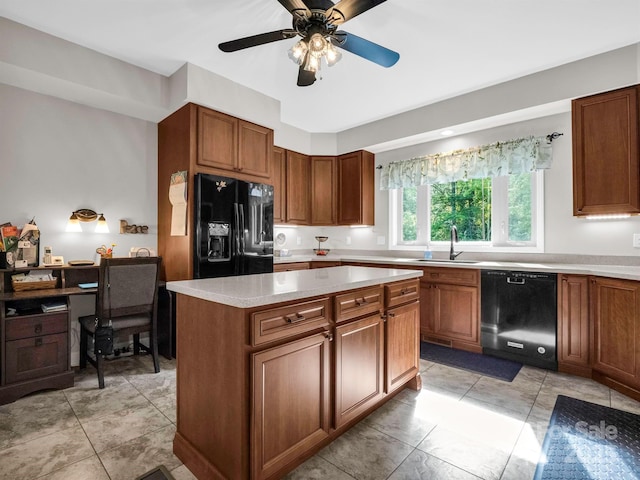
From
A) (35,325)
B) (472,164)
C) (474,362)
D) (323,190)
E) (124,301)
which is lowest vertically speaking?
(474,362)

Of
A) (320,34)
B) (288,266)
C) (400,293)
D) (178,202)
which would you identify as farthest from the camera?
(288,266)

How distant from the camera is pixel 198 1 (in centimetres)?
221

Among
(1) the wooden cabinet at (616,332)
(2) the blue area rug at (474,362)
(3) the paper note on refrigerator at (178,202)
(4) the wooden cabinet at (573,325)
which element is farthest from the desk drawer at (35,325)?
(1) the wooden cabinet at (616,332)

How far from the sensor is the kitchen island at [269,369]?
1322mm

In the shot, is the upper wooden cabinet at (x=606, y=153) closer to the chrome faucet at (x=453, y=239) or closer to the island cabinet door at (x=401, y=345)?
the chrome faucet at (x=453, y=239)

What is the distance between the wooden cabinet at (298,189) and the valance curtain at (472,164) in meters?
1.14

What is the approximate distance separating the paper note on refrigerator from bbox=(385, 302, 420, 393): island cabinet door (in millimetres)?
2131

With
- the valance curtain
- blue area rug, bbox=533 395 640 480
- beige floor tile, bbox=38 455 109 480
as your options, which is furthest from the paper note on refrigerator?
blue area rug, bbox=533 395 640 480

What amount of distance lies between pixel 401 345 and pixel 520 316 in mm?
1489

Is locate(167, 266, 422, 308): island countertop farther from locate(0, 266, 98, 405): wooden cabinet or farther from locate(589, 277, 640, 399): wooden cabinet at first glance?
locate(589, 277, 640, 399): wooden cabinet

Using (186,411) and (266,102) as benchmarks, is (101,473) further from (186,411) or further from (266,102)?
(266,102)

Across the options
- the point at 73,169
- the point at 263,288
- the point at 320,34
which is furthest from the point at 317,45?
the point at 73,169

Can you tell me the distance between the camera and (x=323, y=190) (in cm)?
493

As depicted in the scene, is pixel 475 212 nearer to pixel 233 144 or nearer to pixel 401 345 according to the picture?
pixel 401 345
